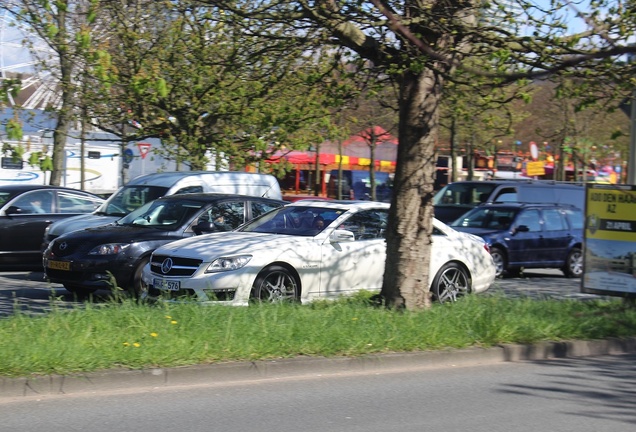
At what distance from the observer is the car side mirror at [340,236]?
38.3 ft

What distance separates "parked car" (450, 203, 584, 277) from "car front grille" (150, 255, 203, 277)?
374 inches

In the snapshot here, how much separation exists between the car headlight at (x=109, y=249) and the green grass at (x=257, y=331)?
3072 millimetres

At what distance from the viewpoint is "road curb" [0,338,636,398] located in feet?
22.9

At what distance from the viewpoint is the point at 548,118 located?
32062 mm

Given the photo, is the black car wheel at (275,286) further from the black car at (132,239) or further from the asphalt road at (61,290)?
the asphalt road at (61,290)

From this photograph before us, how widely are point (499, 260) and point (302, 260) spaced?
8824 millimetres

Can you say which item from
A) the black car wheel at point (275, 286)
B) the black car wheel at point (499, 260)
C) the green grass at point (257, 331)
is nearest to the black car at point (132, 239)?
the black car wheel at point (275, 286)

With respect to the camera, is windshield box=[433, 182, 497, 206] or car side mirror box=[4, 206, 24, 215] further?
windshield box=[433, 182, 497, 206]

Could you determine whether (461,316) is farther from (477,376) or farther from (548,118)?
(548,118)

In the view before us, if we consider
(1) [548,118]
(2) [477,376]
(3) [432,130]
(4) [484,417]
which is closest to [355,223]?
(3) [432,130]

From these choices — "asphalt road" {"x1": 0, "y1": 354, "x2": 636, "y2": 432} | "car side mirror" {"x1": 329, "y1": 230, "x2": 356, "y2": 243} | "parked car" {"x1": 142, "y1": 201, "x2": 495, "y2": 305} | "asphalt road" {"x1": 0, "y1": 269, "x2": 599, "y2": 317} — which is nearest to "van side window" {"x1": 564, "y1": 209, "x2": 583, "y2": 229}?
"asphalt road" {"x1": 0, "y1": 269, "x2": 599, "y2": 317}

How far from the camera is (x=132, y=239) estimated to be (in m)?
12.8

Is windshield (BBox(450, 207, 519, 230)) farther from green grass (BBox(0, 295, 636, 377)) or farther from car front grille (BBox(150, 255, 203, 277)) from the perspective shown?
car front grille (BBox(150, 255, 203, 277))

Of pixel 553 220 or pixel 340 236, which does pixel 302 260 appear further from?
pixel 553 220
